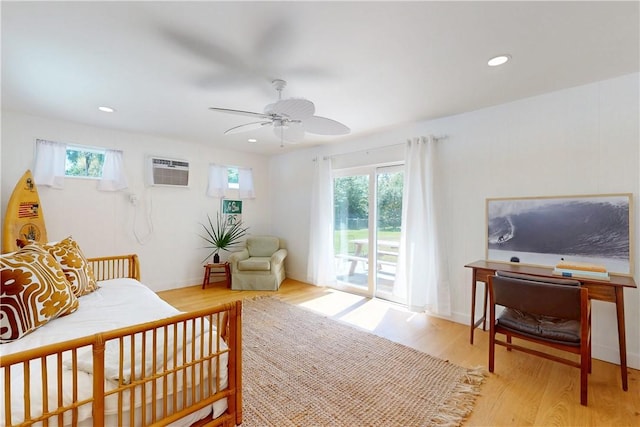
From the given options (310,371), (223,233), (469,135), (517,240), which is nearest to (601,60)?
(469,135)

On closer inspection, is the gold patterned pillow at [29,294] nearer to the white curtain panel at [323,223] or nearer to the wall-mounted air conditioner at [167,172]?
the wall-mounted air conditioner at [167,172]

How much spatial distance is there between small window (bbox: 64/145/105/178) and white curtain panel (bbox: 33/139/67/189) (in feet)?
0.32

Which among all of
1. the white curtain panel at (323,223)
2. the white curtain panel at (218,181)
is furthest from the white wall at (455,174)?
the white curtain panel at (323,223)

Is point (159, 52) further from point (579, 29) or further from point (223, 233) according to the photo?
point (223, 233)

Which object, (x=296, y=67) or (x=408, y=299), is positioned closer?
(x=296, y=67)

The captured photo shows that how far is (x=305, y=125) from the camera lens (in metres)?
2.33

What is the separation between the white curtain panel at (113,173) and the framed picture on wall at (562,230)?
4731mm

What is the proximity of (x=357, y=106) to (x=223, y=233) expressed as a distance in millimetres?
3277

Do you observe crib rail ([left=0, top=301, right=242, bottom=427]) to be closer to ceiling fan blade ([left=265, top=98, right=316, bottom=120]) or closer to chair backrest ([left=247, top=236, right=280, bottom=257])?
ceiling fan blade ([left=265, top=98, right=316, bottom=120])

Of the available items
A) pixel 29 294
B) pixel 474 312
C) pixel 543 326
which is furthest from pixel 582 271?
pixel 29 294

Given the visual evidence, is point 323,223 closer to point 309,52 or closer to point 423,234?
point 423,234

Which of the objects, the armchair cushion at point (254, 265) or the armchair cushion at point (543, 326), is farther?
the armchair cushion at point (254, 265)

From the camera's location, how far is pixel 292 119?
7.18ft

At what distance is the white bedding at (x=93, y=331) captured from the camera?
1079 mm
